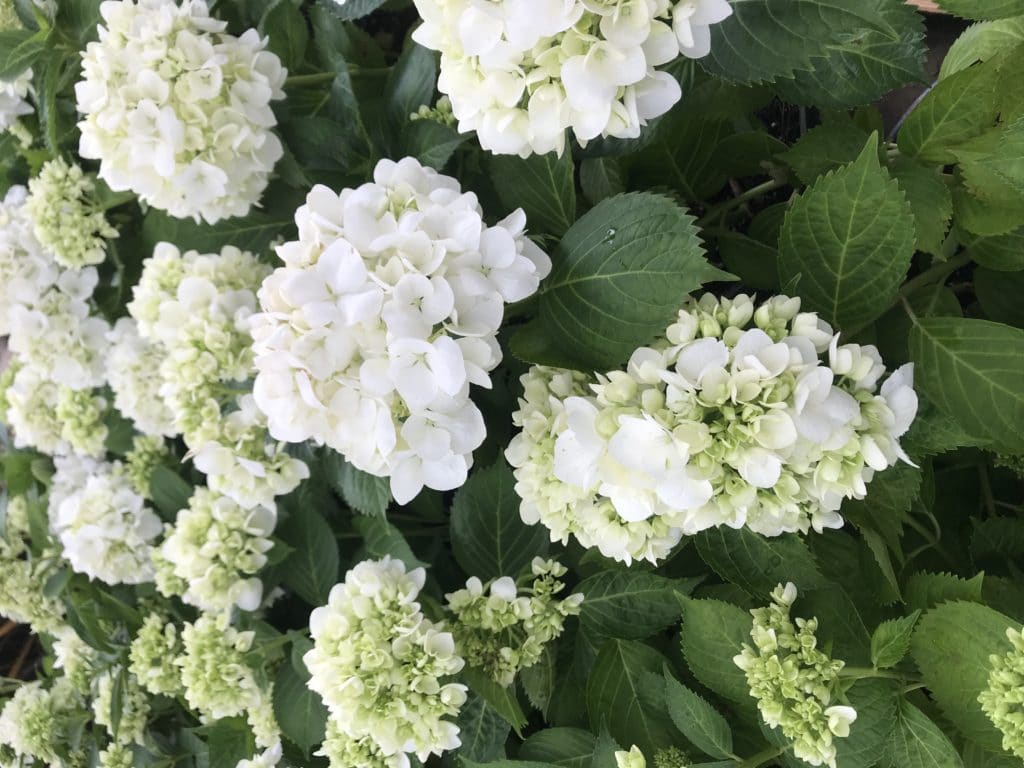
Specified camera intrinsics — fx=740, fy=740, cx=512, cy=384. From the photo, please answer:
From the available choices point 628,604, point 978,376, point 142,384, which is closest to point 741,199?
point 978,376

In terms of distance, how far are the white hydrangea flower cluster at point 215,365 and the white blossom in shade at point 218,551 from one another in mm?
55

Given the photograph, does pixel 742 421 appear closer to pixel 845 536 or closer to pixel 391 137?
pixel 845 536

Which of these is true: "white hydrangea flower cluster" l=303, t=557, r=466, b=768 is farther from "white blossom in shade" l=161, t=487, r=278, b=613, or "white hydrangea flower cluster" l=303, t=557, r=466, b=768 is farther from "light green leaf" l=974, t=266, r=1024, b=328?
"light green leaf" l=974, t=266, r=1024, b=328

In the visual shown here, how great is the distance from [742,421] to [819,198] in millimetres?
209

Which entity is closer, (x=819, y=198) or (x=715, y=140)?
(x=819, y=198)

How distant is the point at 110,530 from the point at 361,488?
504 mm

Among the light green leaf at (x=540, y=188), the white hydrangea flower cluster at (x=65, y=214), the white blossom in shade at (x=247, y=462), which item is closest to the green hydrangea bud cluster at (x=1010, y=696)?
the light green leaf at (x=540, y=188)

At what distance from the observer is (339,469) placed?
83cm

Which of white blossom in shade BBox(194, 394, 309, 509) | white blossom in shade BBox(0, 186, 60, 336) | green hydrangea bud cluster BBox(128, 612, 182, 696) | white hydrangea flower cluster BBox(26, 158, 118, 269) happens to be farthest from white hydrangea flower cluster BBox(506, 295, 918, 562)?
white blossom in shade BBox(0, 186, 60, 336)

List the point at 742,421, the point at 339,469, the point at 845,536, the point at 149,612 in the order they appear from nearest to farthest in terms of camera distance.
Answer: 1. the point at 742,421
2. the point at 845,536
3. the point at 339,469
4. the point at 149,612

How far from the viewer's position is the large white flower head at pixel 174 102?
74cm

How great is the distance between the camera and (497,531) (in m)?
0.83

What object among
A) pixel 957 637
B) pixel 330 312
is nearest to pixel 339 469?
pixel 330 312

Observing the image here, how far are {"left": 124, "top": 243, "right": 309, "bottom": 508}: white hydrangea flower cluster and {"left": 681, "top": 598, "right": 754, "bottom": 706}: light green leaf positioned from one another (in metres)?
0.48
